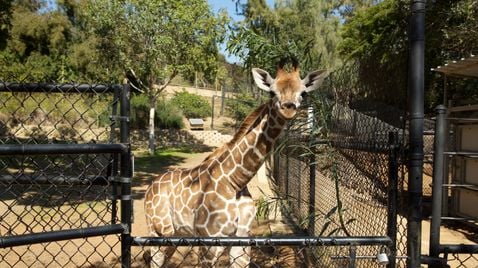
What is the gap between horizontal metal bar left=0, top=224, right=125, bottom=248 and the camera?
6.02ft

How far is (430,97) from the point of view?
59.7 ft

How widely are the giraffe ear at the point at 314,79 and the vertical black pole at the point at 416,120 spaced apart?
132cm

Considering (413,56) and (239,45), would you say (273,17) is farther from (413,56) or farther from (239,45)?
(413,56)

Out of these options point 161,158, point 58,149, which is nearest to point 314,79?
point 58,149

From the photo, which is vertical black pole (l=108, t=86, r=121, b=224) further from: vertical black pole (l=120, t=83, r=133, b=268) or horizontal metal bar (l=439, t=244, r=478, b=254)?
horizontal metal bar (l=439, t=244, r=478, b=254)

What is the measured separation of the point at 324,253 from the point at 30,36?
26913 mm

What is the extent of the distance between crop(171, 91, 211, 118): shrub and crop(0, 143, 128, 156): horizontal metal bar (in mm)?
→ 26742

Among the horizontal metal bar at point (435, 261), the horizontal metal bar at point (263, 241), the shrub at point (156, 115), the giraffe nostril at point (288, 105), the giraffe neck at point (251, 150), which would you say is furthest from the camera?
the shrub at point (156, 115)

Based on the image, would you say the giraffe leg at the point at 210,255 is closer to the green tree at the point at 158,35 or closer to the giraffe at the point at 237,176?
the giraffe at the point at 237,176

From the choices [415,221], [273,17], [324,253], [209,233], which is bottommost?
[324,253]

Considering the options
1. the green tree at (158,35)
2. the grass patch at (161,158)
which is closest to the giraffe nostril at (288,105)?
the grass patch at (161,158)

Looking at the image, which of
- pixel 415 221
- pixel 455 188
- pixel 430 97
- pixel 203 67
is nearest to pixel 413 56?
pixel 415 221

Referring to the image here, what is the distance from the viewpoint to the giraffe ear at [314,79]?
336 centimetres

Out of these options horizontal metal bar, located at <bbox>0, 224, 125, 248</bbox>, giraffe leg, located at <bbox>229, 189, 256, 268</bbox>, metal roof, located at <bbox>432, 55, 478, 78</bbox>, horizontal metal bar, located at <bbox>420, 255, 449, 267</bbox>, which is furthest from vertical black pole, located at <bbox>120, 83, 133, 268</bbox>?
metal roof, located at <bbox>432, 55, 478, 78</bbox>
